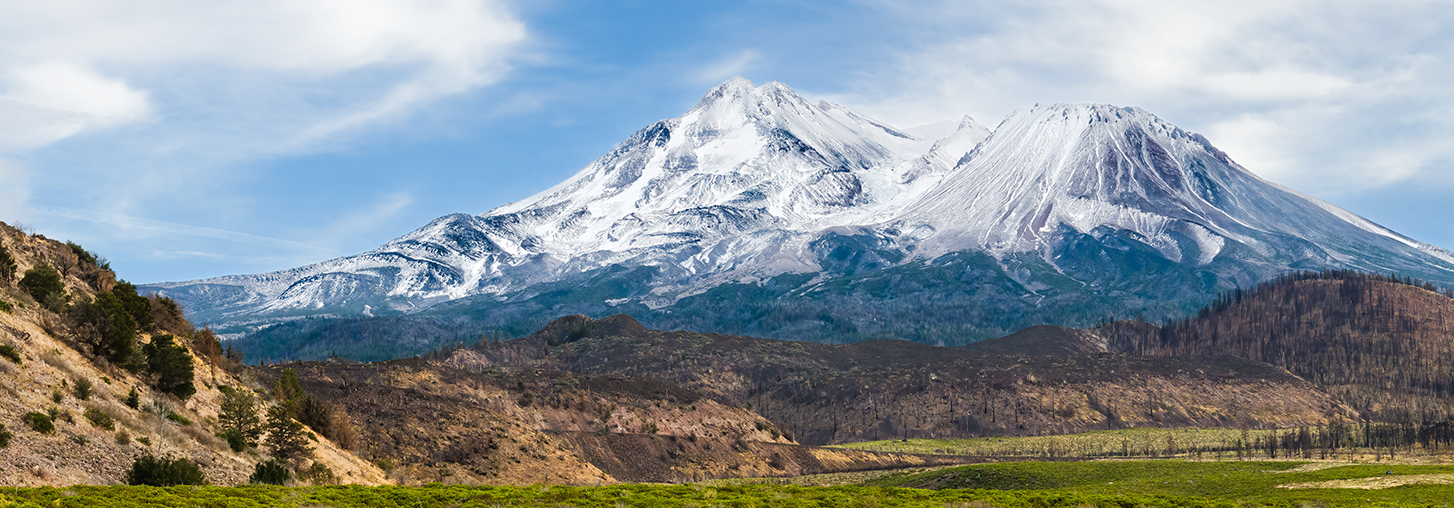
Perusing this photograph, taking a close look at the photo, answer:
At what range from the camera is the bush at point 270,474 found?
4241 cm

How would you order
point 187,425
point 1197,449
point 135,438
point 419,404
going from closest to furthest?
point 135,438 < point 187,425 < point 419,404 < point 1197,449

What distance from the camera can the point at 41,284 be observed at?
160ft

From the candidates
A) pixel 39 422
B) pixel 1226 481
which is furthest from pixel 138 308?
pixel 1226 481

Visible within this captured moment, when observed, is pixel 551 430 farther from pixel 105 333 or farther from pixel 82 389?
pixel 82 389

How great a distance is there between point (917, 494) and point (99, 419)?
102 feet

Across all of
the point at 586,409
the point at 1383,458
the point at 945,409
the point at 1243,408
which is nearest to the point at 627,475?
the point at 586,409

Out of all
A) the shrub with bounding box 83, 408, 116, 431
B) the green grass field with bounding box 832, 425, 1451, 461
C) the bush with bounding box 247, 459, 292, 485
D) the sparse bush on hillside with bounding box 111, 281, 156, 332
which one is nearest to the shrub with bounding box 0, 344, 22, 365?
the shrub with bounding box 83, 408, 116, 431

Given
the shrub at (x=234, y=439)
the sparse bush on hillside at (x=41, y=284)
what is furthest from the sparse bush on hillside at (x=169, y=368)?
the sparse bush on hillside at (x=41, y=284)

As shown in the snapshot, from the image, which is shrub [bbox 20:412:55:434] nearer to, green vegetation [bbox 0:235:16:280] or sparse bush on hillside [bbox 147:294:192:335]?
green vegetation [bbox 0:235:16:280]

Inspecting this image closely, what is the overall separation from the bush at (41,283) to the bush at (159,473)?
1434 centimetres

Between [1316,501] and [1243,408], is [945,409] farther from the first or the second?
[1316,501]

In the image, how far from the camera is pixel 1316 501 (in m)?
53.9

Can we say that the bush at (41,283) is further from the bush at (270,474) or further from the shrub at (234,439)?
the bush at (270,474)

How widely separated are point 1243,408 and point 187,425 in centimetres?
15599
